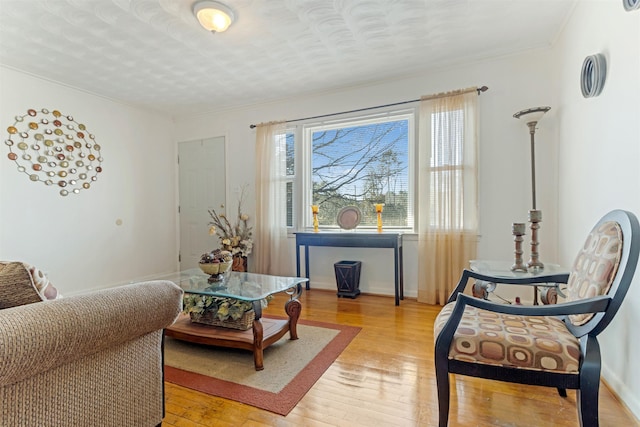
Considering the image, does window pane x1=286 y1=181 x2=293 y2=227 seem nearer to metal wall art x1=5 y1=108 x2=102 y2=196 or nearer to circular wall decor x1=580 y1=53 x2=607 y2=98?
metal wall art x1=5 y1=108 x2=102 y2=196

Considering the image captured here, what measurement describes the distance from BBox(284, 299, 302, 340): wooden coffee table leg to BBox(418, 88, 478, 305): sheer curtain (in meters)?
1.58

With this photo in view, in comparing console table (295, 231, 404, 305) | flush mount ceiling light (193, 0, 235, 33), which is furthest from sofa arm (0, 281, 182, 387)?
console table (295, 231, 404, 305)

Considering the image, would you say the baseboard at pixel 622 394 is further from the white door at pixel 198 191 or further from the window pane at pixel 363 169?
the white door at pixel 198 191

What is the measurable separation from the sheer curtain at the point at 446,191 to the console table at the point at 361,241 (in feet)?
0.78

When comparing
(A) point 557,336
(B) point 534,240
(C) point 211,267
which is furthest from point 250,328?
(B) point 534,240

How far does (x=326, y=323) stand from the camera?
109 inches

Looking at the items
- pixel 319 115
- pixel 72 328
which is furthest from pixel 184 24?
pixel 72 328

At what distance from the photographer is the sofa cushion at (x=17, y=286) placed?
1.02 m

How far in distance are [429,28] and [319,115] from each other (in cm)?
168

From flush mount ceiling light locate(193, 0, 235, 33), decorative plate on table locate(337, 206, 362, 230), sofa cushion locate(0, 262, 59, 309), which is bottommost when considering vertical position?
sofa cushion locate(0, 262, 59, 309)

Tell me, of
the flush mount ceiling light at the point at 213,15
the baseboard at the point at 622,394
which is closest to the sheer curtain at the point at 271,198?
the flush mount ceiling light at the point at 213,15

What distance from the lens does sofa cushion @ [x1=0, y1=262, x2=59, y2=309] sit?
102 centimetres

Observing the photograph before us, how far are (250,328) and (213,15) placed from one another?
7.32 ft

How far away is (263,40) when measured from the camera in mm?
2746
